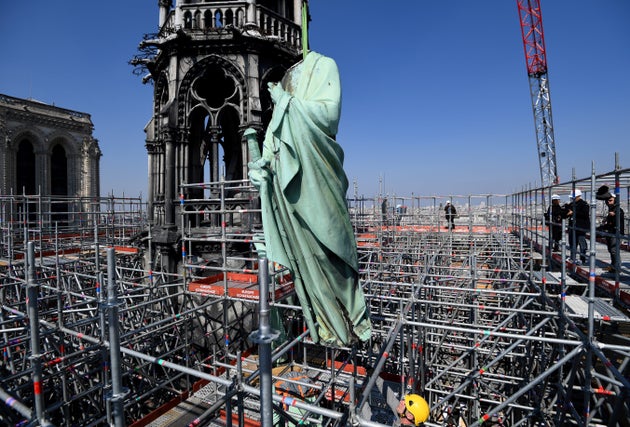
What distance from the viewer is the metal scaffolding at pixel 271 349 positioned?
11.0ft

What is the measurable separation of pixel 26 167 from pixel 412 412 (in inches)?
1414

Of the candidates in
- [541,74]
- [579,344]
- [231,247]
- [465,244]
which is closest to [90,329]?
[231,247]

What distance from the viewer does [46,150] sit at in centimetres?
2883

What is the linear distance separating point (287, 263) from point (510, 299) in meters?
8.70

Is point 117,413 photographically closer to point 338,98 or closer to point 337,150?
point 337,150

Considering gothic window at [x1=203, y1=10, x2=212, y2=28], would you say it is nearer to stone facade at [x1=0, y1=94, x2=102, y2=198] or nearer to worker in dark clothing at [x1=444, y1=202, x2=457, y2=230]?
worker in dark clothing at [x1=444, y1=202, x2=457, y2=230]

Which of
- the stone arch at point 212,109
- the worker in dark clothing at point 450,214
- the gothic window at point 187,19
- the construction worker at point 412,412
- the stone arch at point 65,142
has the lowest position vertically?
the construction worker at point 412,412

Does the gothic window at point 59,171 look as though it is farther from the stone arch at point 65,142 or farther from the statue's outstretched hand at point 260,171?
the statue's outstretched hand at point 260,171

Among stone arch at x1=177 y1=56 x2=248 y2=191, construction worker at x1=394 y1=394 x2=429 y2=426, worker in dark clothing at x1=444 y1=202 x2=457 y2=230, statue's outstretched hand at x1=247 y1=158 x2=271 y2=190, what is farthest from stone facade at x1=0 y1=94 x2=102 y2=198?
construction worker at x1=394 y1=394 x2=429 y2=426

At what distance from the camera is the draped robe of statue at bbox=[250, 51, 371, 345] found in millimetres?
3359

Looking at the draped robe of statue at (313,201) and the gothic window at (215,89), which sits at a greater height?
the gothic window at (215,89)

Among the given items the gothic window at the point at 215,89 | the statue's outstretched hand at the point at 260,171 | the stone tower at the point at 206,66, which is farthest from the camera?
the gothic window at the point at 215,89

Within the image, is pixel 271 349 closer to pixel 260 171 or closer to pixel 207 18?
pixel 260 171

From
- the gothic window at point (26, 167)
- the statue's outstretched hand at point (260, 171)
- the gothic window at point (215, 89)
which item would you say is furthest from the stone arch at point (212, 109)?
the gothic window at point (26, 167)
